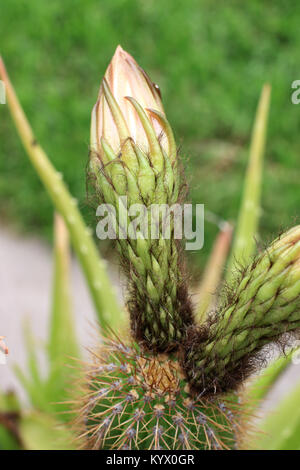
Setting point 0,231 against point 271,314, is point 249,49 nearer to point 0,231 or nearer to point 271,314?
point 0,231

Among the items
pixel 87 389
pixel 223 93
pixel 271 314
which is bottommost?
pixel 87 389

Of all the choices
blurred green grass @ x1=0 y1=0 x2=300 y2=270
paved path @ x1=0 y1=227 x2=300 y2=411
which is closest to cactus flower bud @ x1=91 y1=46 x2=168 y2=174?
paved path @ x1=0 y1=227 x2=300 y2=411

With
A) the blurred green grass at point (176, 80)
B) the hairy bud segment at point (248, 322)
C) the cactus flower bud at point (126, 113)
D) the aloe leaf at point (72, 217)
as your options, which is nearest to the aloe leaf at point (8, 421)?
the aloe leaf at point (72, 217)

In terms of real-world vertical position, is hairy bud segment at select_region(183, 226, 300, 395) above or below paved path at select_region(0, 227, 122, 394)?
above

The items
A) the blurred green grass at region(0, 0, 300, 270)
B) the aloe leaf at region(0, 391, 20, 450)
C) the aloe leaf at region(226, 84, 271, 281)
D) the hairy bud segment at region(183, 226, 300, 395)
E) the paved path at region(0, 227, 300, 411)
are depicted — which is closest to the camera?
the hairy bud segment at region(183, 226, 300, 395)

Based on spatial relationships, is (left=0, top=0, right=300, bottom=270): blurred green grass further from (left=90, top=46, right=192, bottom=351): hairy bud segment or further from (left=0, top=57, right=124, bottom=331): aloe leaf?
(left=90, top=46, right=192, bottom=351): hairy bud segment

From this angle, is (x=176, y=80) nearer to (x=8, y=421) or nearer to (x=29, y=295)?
(x=29, y=295)

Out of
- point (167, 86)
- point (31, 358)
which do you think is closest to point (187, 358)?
point (31, 358)
